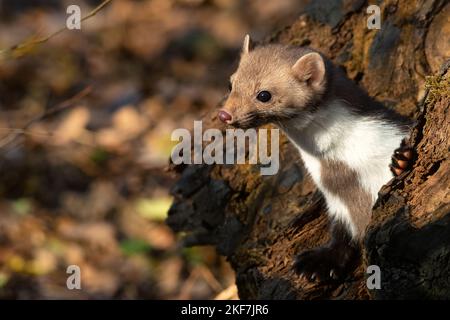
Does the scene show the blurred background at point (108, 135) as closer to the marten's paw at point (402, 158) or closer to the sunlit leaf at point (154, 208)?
the sunlit leaf at point (154, 208)

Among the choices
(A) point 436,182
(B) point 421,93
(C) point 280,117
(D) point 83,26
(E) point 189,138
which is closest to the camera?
(A) point 436,182

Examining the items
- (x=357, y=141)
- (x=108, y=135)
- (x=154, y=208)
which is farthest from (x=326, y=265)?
(x=108, y=135)

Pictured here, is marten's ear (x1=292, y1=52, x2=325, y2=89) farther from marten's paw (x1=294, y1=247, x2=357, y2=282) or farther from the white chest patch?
marten's paw (x1=294, y1=247, x2=357, y2=282)

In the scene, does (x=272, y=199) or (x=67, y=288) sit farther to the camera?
(x=67, y=288)

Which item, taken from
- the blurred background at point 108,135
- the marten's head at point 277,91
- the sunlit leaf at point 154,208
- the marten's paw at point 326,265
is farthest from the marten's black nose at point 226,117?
the sunlit leaf at point 154,208

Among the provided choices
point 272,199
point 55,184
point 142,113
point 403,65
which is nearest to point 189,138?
point 272,199

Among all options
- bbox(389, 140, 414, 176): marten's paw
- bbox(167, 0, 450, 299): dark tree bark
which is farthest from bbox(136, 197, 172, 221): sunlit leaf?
bbox(389, 140, 414, 176): marten's paw

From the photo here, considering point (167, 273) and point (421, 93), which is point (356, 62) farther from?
point (167, 273)
